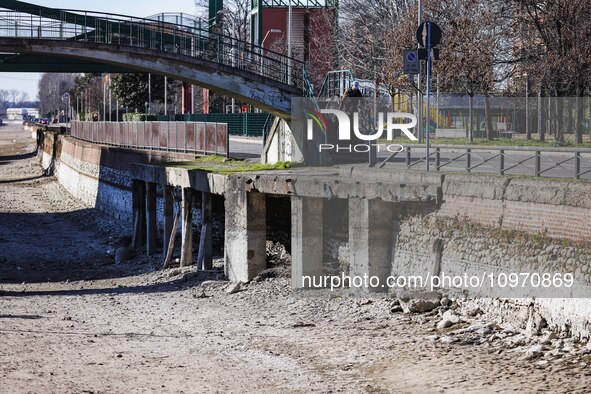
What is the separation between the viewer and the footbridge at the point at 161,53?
124 feet

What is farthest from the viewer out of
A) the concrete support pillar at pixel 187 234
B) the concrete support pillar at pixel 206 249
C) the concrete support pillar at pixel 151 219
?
the concrete support pillar at pixel 151 219

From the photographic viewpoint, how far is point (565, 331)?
18203 mm

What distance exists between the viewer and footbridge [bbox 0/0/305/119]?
37938mm

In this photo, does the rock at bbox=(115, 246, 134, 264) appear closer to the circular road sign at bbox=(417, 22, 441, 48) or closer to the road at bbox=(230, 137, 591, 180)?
the road at bbox=(230, 137, 591, 180)

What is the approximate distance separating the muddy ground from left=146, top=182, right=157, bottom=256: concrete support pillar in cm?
615

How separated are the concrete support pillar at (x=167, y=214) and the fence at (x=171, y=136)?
10.6 ft

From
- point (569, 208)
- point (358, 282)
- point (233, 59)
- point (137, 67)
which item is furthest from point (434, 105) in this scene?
point (569, 208)

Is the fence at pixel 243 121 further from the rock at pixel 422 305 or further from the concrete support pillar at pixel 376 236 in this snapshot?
the rock at pixel 422 305

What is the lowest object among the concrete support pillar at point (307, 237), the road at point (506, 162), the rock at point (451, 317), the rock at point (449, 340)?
the rock at point (449, 340)

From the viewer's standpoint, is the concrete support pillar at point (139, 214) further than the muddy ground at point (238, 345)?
Yes

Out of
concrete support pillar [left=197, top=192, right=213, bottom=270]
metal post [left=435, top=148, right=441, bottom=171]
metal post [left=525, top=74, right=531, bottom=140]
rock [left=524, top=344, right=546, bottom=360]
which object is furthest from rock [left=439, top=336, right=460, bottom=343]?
metal post [left=525, top=74, right=531, bottom=140]

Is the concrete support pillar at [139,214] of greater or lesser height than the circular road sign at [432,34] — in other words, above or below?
below

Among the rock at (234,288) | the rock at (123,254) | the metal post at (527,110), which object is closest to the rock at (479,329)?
the rock at (234,288)

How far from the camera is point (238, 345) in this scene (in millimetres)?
21000
